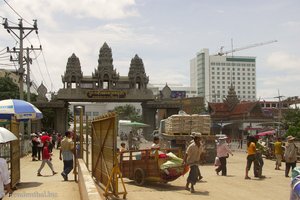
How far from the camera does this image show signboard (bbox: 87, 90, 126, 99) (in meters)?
53.0

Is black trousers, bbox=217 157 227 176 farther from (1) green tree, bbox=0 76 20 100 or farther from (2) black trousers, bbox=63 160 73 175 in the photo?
(1) green tree, bbox=0 76 20 100

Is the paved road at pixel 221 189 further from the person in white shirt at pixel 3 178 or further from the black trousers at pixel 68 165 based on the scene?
the person in white shirt at pixel 3 178

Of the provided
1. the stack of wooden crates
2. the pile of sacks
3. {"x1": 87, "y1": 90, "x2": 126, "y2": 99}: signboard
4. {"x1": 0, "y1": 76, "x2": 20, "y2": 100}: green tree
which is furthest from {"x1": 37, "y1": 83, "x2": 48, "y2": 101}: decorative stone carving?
the pile of sacks

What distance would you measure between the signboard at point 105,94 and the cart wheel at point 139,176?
3912cm

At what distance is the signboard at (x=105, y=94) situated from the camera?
53000mm

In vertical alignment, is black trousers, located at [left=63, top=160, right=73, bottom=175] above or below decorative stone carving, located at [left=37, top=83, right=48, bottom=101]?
below

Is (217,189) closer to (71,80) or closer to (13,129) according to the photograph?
(13,129)

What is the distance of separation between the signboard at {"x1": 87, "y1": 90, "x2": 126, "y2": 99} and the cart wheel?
39.1m

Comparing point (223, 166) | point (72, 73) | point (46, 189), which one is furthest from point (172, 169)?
point (72, 73)

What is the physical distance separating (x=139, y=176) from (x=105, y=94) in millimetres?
39481

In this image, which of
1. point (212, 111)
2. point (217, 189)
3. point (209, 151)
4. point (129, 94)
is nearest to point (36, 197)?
point (217, 189)

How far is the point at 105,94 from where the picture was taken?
53.3 m

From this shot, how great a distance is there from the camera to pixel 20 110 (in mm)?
14484

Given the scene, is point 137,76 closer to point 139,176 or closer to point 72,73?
point 72,73
